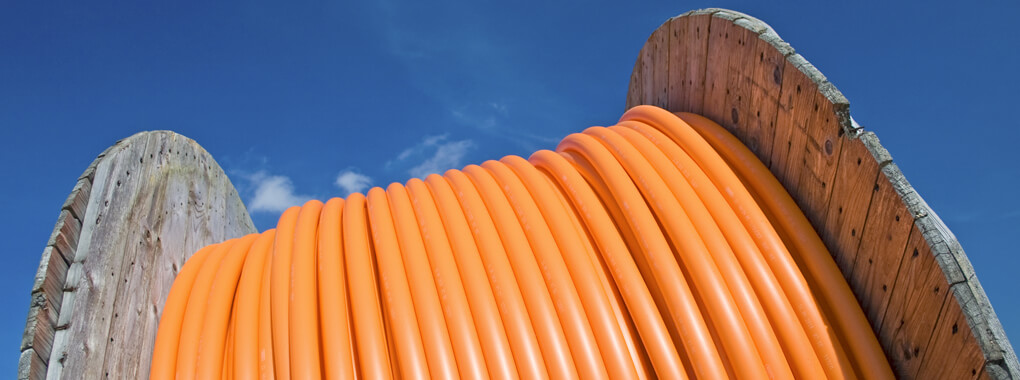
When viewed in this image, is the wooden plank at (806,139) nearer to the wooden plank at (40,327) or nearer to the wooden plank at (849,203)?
the wooden plank at (849,203)

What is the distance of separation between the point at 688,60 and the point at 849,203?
1367 millimetres

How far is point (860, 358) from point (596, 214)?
1105mm

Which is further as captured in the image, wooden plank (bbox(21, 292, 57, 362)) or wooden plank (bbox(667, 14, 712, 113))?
wooden plank (bbox(667, 14, 712, 113))

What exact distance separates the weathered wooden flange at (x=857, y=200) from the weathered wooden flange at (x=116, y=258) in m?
2.77

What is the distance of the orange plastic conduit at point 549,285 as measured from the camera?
8.02ft

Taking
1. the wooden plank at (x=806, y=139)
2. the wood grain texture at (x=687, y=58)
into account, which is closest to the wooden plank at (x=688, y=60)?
the wood grain texture at (x=687, y=58)

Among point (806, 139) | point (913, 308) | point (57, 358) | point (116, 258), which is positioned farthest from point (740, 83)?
point (57, 358)

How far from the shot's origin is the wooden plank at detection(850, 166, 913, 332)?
2.32m

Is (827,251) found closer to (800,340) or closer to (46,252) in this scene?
(800,340)

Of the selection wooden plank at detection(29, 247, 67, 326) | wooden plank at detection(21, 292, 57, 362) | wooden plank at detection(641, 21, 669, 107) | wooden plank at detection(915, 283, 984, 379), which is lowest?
wooden plank at detection(915, 283, 984, 379)

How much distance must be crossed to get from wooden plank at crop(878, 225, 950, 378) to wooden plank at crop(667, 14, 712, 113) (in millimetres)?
1514

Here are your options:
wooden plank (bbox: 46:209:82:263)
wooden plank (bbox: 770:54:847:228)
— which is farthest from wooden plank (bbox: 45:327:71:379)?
wooden plank (bbox: 770:54:847:228)

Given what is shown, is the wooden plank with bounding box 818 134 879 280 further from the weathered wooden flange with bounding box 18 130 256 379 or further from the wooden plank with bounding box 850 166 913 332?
the weathered wooden flange with bounding box 18 130 256 379

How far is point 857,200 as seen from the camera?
2.54m
